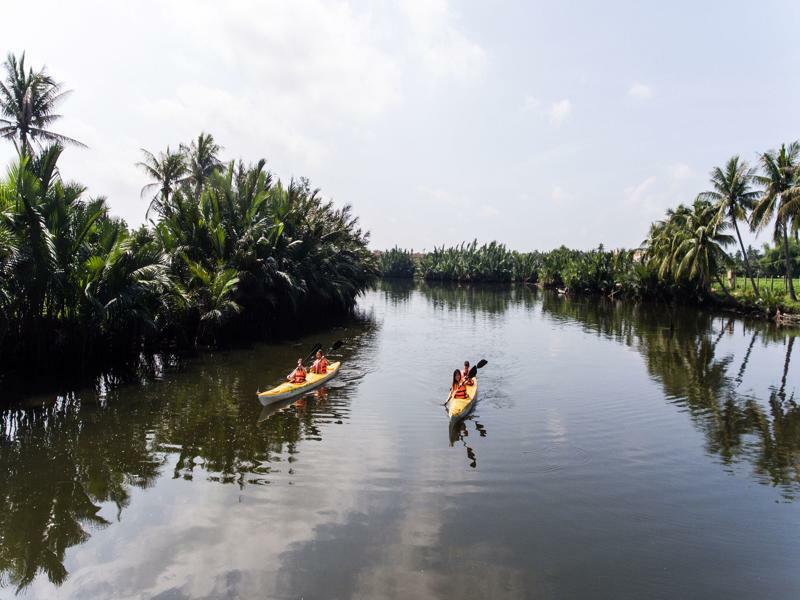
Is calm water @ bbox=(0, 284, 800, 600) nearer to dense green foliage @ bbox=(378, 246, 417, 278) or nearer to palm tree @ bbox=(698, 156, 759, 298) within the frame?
palm tree @ bbox=(698, 156, 759, 298)

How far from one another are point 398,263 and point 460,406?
93.3 meters

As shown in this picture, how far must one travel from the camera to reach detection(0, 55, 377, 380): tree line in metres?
14.8

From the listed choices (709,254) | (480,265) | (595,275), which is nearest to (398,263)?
(480,265)

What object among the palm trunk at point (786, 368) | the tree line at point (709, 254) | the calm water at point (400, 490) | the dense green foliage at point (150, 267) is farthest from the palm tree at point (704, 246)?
the dense green foliage at point (150, 267)

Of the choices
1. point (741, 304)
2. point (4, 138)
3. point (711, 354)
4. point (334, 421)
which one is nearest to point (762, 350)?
point (711, 354)

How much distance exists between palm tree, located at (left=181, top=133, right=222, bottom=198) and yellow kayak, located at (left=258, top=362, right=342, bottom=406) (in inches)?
1305

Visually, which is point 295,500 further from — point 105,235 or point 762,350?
point 762,350

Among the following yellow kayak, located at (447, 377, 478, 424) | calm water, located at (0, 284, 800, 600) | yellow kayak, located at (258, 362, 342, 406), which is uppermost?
yellow kayak, located at (258, 362, 342, 406)

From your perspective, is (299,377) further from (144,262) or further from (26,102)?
(26,102)

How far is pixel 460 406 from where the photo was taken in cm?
1470

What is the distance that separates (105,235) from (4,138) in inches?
931

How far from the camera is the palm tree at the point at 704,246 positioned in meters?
41.1

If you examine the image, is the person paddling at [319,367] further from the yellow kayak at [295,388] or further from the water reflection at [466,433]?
the water reflection at [466,433]

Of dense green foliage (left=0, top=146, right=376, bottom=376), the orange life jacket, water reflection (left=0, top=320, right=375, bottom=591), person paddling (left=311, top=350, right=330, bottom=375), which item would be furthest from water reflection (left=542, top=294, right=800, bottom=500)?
dense green foliage (left=0, top=146, right=376, bottom=376)
